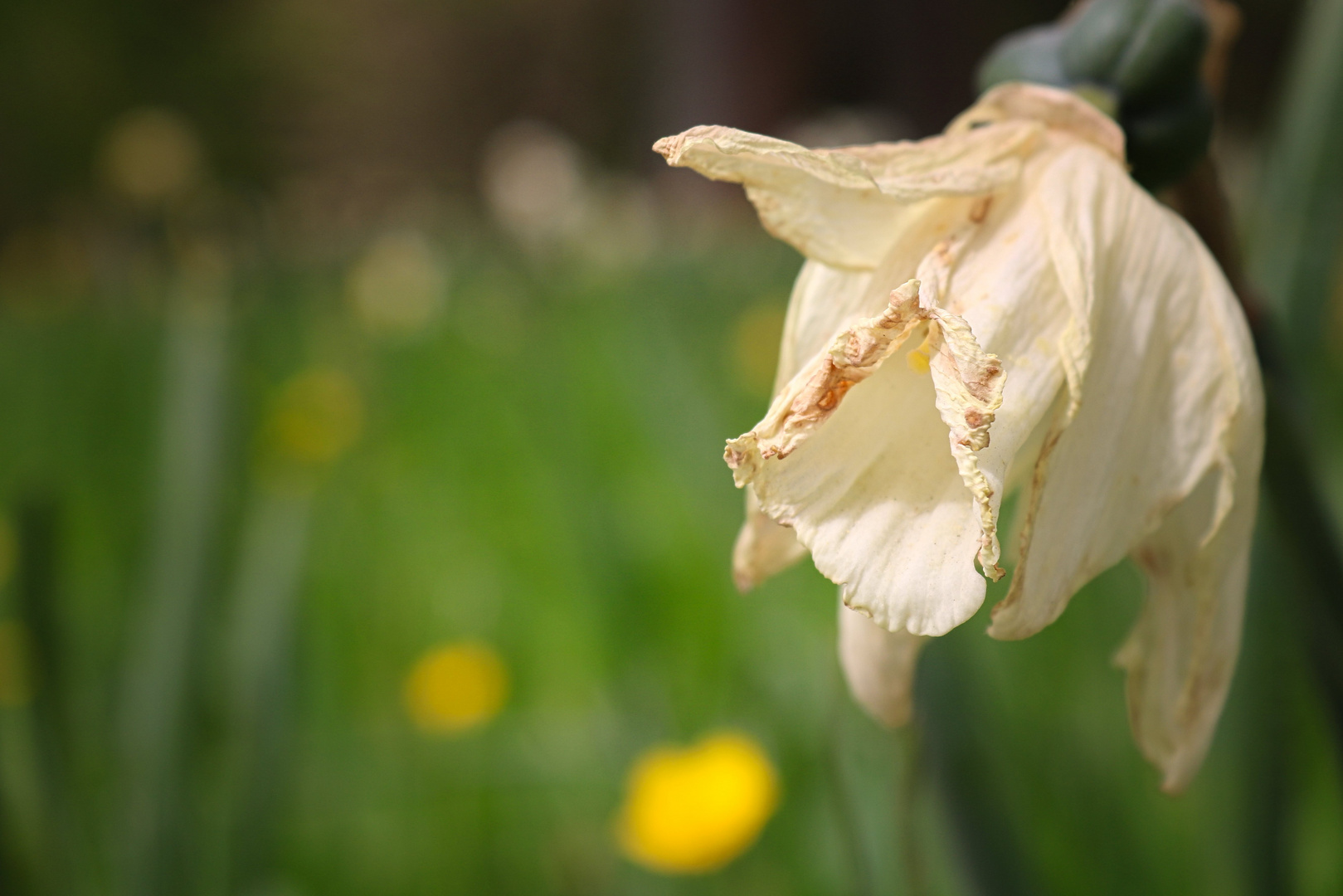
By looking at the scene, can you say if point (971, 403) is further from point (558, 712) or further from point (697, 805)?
point (558, 712)

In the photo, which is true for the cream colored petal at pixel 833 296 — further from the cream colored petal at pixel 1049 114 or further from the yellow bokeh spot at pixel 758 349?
the yellow bokeh spot at pixel 758 349

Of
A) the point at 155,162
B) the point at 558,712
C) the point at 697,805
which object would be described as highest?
the point at 155,162

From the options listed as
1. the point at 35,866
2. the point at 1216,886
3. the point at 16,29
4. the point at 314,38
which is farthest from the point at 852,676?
the point at 314,38

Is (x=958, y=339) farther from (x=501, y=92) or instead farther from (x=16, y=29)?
(x=501, y=92)

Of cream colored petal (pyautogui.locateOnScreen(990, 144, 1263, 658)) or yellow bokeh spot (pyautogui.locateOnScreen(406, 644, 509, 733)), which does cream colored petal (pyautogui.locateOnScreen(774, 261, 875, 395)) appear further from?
yellow bokeh spot (pyautogui.locateOnScreen(406, 644, 509, 733))

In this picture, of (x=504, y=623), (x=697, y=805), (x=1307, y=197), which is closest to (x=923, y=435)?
(x=1307, y=197)

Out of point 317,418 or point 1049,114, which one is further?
point 317,418

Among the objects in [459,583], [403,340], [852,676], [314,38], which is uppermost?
[852,676]
